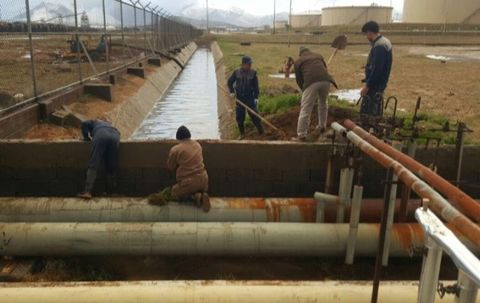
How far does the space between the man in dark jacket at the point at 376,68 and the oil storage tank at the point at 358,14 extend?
87851 millimetres

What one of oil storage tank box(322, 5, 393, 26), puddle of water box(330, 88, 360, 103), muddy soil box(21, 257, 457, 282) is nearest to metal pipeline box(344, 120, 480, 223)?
muddy soil box(21, 257, 457, 282)

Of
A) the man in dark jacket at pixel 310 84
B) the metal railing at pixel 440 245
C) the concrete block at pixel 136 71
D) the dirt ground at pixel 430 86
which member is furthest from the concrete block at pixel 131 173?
Answer: the concrete block at pixel 136 71

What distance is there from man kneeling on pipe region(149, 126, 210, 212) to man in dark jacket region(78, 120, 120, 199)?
102cm

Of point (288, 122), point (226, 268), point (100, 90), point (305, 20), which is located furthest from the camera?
point (305, 20)

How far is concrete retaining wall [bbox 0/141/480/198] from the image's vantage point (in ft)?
22.7

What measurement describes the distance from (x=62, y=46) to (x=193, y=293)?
17.2 metres

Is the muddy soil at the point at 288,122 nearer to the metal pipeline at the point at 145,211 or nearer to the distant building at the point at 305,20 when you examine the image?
the metal pipeline at the point at 145,211

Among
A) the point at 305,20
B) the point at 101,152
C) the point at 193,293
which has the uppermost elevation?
the point at 305,20

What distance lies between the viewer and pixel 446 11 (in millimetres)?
68625

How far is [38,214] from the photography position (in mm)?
6023

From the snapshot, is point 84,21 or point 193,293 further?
point 84,21

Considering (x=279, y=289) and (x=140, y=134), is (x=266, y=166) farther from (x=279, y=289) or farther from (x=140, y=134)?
(x=140, y=134)

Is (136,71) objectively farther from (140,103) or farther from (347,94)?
(347,94)

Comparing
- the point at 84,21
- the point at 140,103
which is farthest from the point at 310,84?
the point at 84,21
